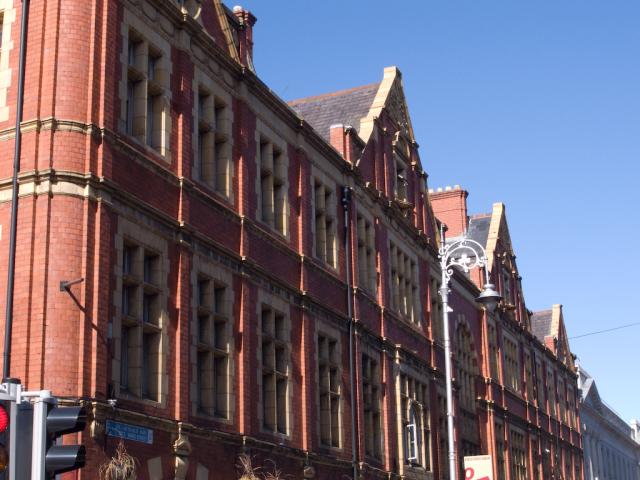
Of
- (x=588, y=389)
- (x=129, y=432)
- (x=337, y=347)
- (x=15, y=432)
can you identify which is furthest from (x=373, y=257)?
(x=588, y=389)

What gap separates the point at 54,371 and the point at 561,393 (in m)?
49.0

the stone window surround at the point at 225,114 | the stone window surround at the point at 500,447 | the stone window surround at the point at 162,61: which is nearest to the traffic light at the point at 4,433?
the stone window surround at the point at 162,61

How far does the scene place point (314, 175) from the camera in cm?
2969

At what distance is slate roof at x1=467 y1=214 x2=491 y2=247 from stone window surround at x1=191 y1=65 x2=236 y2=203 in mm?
29196

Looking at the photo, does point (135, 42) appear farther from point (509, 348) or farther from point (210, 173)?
A: point (509, 348)

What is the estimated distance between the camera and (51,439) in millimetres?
8703

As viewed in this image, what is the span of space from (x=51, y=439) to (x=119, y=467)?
995 cm

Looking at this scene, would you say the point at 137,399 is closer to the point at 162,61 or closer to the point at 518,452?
the point at 162,61

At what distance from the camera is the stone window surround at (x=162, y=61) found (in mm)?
20875

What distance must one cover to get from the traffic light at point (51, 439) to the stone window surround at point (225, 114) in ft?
47.9

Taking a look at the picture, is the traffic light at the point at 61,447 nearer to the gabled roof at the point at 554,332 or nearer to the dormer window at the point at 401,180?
the dormer window at the point at 401,180

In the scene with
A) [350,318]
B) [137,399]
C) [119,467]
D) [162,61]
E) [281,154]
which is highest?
[281,154]

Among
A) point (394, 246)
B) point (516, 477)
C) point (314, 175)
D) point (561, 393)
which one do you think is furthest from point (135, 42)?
point (561, 393)

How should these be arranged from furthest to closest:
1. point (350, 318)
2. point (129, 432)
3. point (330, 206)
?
point (330, 206), point (350, 318), point (129, 432)
